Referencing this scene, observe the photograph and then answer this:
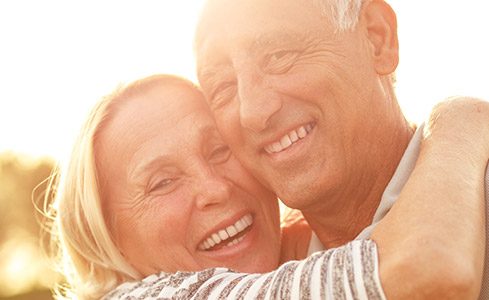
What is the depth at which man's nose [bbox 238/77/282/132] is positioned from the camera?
3.52 metres

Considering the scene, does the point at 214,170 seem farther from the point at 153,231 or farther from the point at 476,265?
the point at 476,265

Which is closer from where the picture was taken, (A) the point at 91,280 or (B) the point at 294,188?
(B) the point at 294,188

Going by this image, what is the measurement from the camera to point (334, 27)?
3.62m

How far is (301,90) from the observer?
3.54 meters

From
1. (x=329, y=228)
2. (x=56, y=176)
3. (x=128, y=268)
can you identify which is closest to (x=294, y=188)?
(x=329, y=228)

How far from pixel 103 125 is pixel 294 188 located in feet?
3.56

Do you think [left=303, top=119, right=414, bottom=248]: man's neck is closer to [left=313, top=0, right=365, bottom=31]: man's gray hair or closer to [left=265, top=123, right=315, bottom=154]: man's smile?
[left=265, top=123, right=315, bottom=154]: man's smile

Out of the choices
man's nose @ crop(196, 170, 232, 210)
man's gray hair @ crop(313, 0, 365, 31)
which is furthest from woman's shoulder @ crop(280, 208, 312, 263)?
man's gray hair @ crop(313, 0, 365, 31)

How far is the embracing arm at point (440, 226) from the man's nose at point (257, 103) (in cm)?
69

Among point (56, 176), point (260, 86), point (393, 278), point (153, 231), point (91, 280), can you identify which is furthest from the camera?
point (56, 176)

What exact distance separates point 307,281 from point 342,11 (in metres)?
1.41

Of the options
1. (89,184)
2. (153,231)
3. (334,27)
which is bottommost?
(153,231)

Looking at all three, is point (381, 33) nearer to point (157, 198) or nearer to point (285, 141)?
point (285, 141)

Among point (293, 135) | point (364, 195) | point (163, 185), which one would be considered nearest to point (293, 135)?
point (293, 135)
